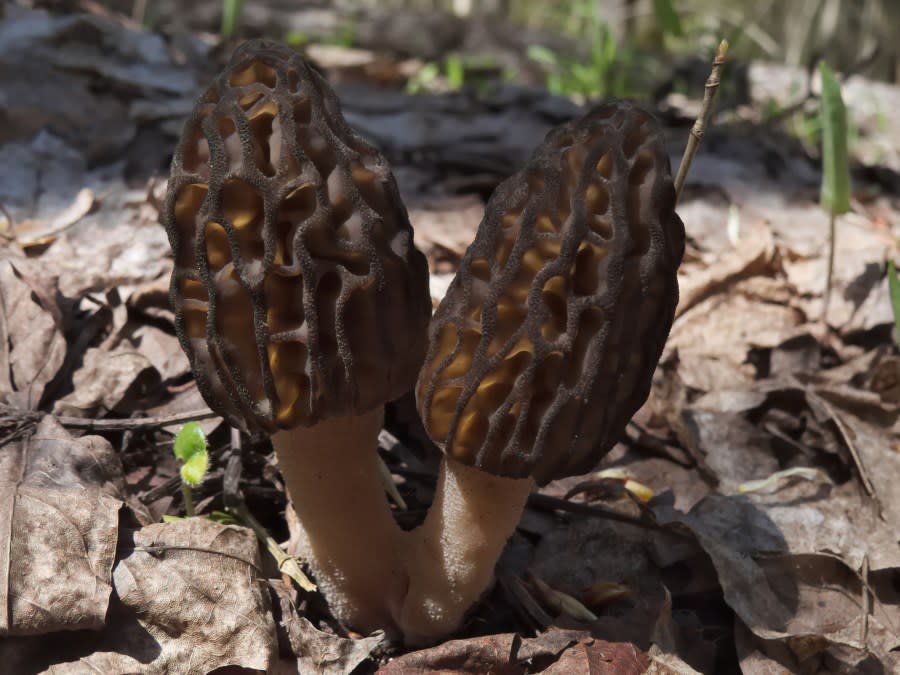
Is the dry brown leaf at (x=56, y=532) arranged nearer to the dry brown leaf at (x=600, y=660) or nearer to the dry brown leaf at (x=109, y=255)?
the dry brown leaf at (x=109, y=255)

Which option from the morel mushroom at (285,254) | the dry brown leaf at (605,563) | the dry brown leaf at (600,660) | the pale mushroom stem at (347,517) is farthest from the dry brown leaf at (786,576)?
the morel mushroom at (285,254)

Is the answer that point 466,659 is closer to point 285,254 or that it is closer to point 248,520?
point 248,520

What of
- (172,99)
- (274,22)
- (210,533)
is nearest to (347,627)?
(210,533)

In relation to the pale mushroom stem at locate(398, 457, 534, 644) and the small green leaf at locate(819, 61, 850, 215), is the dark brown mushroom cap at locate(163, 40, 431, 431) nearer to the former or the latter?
the pale mushroom stem at locate(398, 457, 534, 644)

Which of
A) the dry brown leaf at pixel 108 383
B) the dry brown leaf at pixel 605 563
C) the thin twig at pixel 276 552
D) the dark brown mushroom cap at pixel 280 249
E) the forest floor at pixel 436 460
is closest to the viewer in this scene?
the dark brown mushroom cap at pixel 280 249

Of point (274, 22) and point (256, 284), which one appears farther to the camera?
point (274, 22)

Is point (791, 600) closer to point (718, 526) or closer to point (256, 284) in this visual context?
point (718, 526)

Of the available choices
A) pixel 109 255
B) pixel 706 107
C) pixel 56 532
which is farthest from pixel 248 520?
pixel 706 107

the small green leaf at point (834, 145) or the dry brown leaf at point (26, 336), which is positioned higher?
the small green leaf at point (834, 145)
